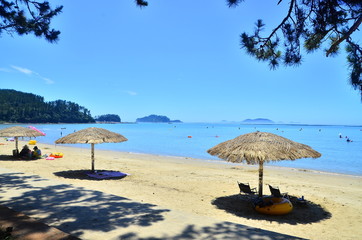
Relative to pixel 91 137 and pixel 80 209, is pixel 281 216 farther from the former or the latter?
pixel 91 137

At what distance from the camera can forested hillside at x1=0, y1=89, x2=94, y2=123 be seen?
11346cm

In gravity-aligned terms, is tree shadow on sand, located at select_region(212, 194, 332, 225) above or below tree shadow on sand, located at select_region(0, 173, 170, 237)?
below

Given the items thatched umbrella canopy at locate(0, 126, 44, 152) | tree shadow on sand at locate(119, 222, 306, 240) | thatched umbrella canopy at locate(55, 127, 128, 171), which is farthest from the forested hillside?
tree shadow on sand at locate(119, 222, 306, 240)

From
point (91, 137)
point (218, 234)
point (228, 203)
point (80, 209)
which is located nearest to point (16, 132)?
point (91, 137)

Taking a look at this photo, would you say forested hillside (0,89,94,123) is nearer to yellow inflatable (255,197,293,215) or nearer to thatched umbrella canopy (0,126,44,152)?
thatched umbrella canopy (0,126,44,152)

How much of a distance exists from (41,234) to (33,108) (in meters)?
137

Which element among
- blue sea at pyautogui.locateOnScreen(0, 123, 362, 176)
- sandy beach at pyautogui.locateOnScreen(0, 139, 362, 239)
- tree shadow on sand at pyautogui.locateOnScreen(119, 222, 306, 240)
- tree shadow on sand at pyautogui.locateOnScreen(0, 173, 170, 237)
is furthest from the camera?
blue sea at pyautogui.locateOnScreen(0, 123, 362, 176)

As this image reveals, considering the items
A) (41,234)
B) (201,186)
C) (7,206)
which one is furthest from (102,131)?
(41,234)

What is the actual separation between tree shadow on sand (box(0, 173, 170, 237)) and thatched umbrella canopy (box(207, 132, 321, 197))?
10.4 feet

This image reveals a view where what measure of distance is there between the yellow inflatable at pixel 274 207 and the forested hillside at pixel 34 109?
424ft

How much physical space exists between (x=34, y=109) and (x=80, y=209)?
445 ft

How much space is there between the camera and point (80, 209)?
4535 mm

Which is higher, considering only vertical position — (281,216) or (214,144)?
(281,216)

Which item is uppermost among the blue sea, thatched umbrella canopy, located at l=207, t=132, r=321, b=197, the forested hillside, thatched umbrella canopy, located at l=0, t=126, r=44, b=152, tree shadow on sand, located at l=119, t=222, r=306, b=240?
the forested hillside
